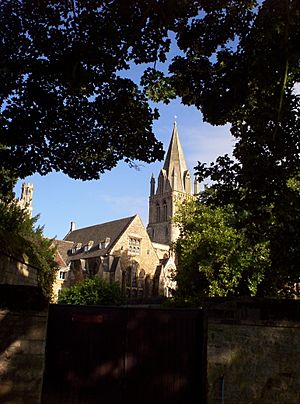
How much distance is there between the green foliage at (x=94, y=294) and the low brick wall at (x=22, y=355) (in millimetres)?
31755

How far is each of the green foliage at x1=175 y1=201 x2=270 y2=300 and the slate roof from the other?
2719cm

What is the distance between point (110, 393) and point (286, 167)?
7.23m

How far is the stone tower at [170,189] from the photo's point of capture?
312 ft

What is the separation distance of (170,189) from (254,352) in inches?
3465

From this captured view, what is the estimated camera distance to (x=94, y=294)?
3959 cm

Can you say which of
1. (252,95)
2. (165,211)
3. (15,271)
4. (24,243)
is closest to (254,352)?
(252,95)

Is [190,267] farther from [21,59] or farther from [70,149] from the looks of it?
[21,59]

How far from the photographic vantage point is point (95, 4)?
9430 millimetres

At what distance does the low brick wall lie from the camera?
26.6 ft

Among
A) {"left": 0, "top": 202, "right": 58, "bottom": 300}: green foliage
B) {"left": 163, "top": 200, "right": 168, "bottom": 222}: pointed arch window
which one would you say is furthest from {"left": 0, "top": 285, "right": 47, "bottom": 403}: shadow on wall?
{"left": 163, "top": 200, "right": 168, "bottom": 222}: pointed arch window

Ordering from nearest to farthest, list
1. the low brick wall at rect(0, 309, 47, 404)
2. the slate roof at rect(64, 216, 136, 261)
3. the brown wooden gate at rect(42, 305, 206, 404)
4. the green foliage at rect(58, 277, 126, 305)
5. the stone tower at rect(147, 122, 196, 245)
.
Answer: the low brick wall at rect(0, 309, 47, 404) < the brown wooden gate at rect(42, 305, 206, 404) < the green foliage at rect(58, 277, 126, 305) < the slate roof at rect(64, 216, 136, 261) < the stone tower at rect(147, 122, 196, 245)

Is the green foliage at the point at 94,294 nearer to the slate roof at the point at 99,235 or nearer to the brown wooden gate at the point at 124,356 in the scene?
the slate roof at the point at 99,235

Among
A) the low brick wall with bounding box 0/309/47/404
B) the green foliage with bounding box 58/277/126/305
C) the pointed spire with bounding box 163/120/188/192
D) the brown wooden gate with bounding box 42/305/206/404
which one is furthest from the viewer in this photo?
the pointed spire with bounding box 163/120/188/192

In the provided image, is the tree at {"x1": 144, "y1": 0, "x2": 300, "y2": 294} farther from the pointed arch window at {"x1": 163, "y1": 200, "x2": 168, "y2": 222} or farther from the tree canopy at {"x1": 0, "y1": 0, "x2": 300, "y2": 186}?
the pointed arch window at {"x1": 163, "y1": 200, "x2": 168, "y2": 222}
